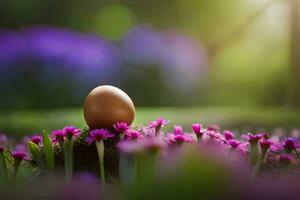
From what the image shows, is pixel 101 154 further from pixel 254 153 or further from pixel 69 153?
pixel 254 153

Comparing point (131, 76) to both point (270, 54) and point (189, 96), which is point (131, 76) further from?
point (270, 54)

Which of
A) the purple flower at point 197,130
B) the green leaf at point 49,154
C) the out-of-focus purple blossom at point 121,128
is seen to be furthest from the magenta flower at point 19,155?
the purple flower at point 197,130

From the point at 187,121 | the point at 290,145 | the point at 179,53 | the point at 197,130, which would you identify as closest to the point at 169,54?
the point at 179,53

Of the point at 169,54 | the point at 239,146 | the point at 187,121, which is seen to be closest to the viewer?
the point at 239,146

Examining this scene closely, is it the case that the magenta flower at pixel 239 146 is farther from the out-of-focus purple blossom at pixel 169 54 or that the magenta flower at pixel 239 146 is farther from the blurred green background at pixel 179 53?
the out-of-focus purple blossom at pixel 169 54

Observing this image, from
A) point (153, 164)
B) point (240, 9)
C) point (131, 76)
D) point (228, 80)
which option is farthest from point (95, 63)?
point (153, 164)

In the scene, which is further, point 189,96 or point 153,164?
point 189,96
